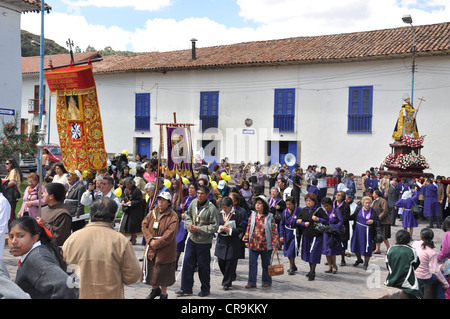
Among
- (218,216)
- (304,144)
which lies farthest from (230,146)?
(218,216)

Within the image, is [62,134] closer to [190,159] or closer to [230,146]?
[190,159]

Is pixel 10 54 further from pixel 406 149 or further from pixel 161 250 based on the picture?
pixel 161 250

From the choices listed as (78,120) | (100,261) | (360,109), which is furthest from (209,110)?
(100,261)

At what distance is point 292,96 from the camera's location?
27578 millimetres

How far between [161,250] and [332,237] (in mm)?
3732

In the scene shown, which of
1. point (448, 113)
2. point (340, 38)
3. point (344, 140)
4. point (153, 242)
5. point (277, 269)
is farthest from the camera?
point (340, 38)

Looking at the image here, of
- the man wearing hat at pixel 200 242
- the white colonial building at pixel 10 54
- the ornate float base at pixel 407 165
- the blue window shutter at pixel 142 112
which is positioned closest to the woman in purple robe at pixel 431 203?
the ornate float base at pixel 407 165

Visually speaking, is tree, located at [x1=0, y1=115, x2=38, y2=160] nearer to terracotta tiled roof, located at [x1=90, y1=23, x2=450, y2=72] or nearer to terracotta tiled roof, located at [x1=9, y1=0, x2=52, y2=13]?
terracotta tiled roof, located at [x1=9, y1=0, x2=52, y2=13]

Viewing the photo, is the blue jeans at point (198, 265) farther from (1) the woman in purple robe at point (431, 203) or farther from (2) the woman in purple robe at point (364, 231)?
(1) the woman in purple robe at point (431, 203)

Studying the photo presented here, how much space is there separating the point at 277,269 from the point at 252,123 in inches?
841

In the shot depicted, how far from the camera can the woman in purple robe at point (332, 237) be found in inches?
362

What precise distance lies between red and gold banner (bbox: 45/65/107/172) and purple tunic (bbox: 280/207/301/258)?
139 inches

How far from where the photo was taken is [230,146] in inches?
1163

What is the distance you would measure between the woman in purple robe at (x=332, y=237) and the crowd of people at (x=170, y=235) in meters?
0.02
